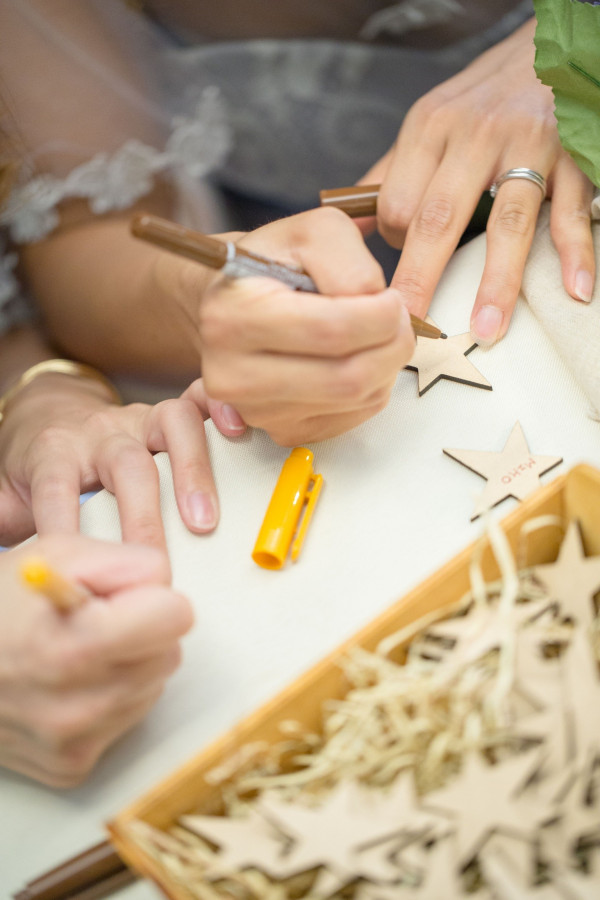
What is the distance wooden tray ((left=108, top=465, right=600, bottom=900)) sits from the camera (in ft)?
0.80

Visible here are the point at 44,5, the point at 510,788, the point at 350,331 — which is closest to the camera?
the point at 510,788

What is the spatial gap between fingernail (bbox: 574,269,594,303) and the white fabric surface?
0.12ft

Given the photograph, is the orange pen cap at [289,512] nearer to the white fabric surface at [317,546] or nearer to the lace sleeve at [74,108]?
the white fabric surface at [317,546]

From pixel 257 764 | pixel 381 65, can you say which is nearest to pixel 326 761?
pixel 257 764

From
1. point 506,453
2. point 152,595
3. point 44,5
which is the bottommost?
point 506,453

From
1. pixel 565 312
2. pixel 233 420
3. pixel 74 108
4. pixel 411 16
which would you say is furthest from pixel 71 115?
pixel 565 312

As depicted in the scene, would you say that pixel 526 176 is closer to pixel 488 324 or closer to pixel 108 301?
pixel 488 324

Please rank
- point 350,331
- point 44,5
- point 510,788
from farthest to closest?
point 44,5 < point 350,331 < point 510,788

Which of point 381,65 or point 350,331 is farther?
point 381,65

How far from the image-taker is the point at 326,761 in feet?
0.87

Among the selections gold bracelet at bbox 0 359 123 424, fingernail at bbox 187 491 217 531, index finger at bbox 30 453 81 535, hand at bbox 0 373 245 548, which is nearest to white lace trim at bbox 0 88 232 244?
gold bracelet at bbox 0 359 123 424

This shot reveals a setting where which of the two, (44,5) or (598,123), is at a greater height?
(44,5)

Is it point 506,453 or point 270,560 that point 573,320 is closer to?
point 506,453

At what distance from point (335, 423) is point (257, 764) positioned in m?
0.23
